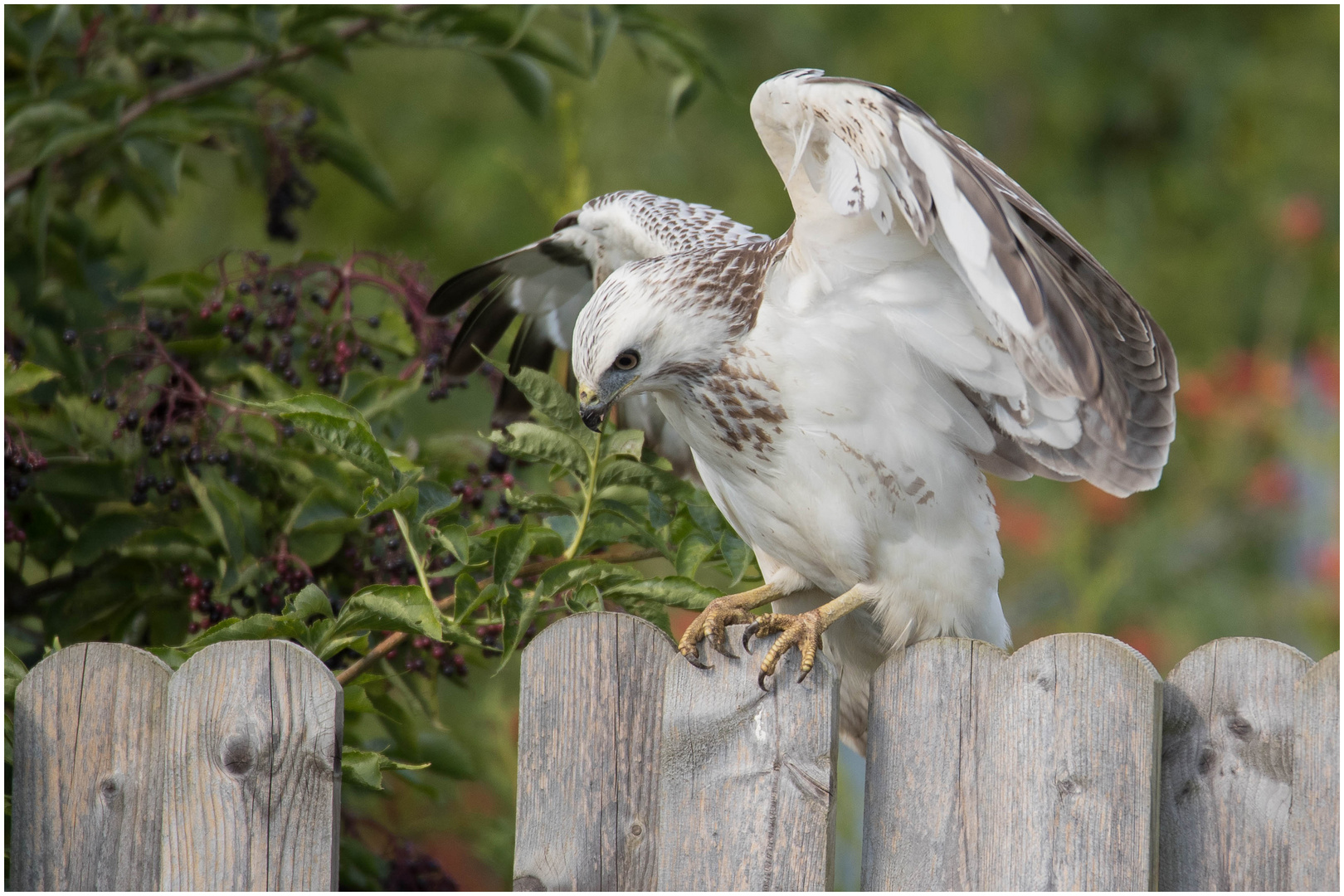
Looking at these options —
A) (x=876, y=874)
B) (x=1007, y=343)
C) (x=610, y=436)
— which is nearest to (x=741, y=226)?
(x=610, y=436)

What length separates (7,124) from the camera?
2100 mm

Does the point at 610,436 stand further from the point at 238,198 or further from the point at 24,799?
the point at 238,198

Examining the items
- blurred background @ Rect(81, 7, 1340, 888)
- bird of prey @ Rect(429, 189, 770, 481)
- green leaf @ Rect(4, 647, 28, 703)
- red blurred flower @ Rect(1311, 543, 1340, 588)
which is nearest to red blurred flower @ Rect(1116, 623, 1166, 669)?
blurred background @ Rect(81, 7, 1340, 888)

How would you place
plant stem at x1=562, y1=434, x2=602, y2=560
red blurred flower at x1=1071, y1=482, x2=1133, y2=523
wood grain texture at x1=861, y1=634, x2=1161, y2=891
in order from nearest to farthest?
wood grain texture at x1=861, y1=634, x2=1161, y2=891, plant stem at x1=562, y1=434, x2=602, y2=560, red blurred flower at x1=1071, y1=482, x2=1133, y2=523

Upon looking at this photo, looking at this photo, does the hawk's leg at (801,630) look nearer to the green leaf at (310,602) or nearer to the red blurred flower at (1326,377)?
the green leaf at (310,602)

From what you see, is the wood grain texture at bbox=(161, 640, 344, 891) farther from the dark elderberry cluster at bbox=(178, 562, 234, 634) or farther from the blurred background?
the blurred background

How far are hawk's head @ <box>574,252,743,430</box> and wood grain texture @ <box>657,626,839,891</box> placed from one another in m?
0.46

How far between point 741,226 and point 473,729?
1.95 metres

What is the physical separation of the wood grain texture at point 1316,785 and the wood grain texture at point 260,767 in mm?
1082

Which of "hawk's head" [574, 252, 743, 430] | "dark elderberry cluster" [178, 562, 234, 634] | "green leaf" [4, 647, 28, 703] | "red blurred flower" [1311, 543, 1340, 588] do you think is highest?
"hawk's head" [574, 252, 743, 430]

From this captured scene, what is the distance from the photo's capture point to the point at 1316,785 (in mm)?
1409

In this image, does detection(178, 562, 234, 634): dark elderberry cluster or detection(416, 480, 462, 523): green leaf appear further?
detection(178, 562, 234, 634): dark elderberry cluster

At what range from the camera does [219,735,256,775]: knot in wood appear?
1.44 meters

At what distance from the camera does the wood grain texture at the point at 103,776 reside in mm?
1474
